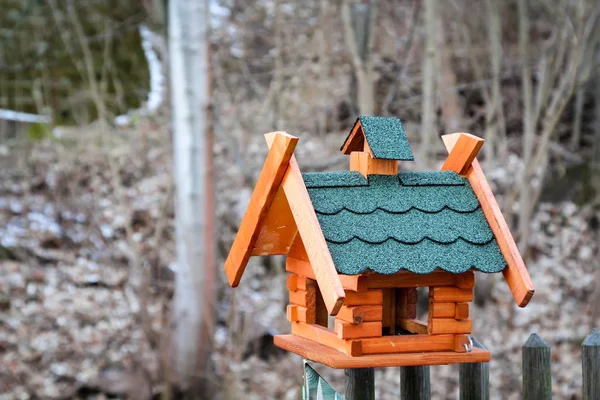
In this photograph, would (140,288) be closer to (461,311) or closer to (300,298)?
(300,298)

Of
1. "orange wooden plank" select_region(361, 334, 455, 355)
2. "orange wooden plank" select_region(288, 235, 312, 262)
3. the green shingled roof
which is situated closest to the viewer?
the green shingled roof

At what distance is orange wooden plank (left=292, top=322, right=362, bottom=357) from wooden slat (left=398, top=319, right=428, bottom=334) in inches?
11.4

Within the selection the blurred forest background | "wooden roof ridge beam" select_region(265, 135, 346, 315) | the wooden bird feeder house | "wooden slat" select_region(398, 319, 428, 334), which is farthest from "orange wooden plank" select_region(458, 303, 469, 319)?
the blurred forest background

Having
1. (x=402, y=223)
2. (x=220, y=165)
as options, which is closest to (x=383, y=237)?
(x=402, y=223)

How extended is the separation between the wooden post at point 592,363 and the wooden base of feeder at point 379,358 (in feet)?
1.20

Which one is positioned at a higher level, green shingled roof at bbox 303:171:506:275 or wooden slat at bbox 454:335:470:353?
green shingled roof at bbox 303:171:506:275

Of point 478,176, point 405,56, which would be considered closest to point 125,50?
point 405,56

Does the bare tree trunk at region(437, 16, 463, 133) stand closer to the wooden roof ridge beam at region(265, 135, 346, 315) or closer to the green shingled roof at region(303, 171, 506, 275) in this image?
the green shingled roof at region(303, 171, 506, 275)

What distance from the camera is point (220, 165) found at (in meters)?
7.35

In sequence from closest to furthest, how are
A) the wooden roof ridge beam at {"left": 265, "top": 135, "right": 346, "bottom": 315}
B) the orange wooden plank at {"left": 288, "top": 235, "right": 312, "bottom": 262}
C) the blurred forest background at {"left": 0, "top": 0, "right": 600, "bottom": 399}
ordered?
the wooden roof ridge beam at {"left": 265, "top": 135, "right": 346, "bottom": 315}
the orange wooden plank at {"left": 288, "top": 235, "right": 312, "bottom": 262}
the blurred forest background at {"left": 0, "top": 0, "right": 600, "bottom": 399}

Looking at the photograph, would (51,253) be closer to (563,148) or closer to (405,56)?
(405,56)

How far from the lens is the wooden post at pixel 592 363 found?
2201 mm

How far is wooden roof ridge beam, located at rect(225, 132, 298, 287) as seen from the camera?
6.24ft

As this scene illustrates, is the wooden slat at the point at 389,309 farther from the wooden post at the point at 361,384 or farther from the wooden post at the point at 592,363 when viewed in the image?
the wooden post at the point at 592,363
